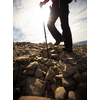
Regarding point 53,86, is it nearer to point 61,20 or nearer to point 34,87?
point 34,87

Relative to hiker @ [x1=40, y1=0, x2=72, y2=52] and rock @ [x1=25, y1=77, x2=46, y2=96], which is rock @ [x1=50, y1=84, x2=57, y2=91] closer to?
rock @ [x1=25, y1=77, x2=46, y2=96]

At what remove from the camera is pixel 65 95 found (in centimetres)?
82

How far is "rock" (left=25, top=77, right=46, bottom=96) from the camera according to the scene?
0.87 m

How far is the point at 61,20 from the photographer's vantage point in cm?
234

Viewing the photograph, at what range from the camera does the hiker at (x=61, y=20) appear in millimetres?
2187

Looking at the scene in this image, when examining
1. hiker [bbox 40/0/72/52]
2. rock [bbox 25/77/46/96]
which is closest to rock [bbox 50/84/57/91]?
rock [bbox 25/77/46/96]

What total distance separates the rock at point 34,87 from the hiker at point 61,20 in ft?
5.52

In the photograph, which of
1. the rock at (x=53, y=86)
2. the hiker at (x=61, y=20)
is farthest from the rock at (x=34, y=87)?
the hiker at (x=61, y=20)

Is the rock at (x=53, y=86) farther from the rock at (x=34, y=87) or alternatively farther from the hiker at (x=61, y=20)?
the hiker at (x=61, y=20)

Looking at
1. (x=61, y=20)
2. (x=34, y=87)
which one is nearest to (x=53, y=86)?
(x=34, y=87)

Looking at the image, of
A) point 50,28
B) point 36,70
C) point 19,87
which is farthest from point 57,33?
point 19,87

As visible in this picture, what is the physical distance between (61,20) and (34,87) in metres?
2.47

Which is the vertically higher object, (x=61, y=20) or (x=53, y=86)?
(x=61, y=20)

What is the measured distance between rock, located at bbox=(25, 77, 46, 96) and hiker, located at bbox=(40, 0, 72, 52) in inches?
66.3
